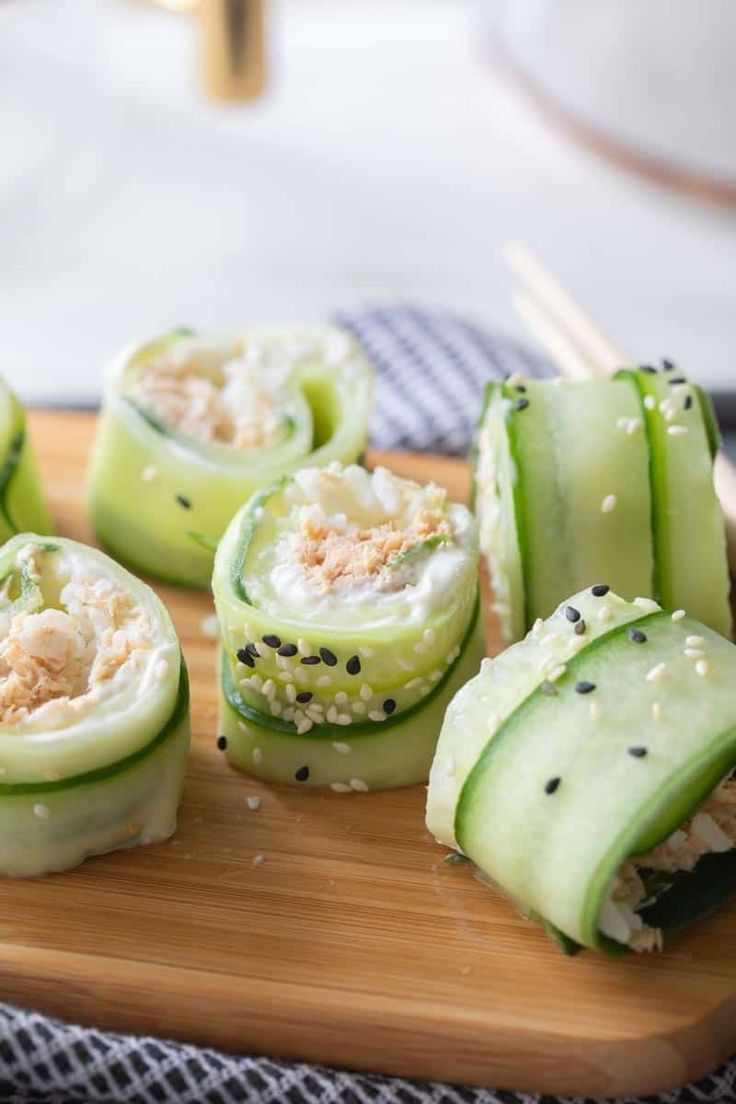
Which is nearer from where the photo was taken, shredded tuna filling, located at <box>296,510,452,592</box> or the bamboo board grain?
the bamboo board grain

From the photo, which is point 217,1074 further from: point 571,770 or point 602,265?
point 602,265

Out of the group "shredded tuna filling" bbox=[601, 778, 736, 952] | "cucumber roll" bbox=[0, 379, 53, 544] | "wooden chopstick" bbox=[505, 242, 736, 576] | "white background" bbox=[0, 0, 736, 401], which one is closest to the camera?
"shredded tuna filling" bbox=[601, 778, 736, 952]

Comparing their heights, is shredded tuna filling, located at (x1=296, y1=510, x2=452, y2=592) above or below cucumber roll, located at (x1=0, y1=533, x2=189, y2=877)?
above

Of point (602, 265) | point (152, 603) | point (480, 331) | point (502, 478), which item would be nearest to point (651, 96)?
point (602, 265)

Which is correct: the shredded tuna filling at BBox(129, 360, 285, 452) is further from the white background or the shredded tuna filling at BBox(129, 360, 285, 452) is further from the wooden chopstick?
the white background

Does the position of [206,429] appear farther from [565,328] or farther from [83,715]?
[565,328]

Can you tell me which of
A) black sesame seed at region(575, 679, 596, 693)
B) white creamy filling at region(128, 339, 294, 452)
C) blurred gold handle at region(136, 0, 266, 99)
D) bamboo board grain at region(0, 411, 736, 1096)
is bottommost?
bamboo board grain at region(0, 411, 736, 1096)

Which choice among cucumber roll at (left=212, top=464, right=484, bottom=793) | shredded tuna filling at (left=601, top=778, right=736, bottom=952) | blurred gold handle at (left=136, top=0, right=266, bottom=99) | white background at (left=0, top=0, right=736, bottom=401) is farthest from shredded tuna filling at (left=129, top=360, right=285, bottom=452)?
blurred gold handle at (left=136, top=0, right=266, bottom=99)
